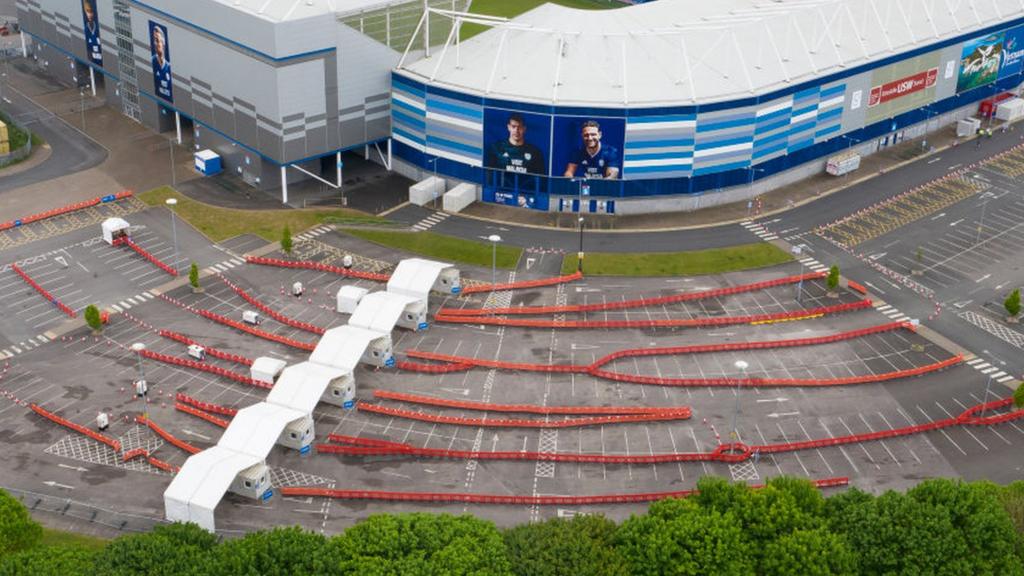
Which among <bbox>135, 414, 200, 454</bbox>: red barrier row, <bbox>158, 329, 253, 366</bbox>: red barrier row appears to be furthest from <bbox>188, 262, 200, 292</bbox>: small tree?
<bbox>135, 414, 200, 454</bbox>: red barrier row

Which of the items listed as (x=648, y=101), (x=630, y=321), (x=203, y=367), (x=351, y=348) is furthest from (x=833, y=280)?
(x=203, y=367)

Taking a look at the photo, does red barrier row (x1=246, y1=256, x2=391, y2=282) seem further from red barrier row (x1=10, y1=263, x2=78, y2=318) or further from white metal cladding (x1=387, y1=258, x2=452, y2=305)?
red barrier row (x1=10, y1=263, x2=78, y2=318)

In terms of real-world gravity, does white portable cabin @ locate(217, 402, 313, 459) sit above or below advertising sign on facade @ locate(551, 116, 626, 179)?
below

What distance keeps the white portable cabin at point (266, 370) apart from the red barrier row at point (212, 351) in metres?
4.31

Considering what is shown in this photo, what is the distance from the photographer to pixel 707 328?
142 metres

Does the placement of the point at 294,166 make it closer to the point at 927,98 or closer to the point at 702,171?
the point at 702,171

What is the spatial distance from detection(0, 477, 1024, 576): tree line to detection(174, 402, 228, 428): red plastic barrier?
27.1 m

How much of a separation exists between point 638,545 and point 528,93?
8802 centimetres

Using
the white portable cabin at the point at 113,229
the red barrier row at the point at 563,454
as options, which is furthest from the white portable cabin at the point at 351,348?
the white portable cabin at the point at 113,229

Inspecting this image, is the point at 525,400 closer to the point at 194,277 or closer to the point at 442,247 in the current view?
the point at 442,247

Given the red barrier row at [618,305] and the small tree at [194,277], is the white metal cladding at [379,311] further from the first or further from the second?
the small tree at [194,277]

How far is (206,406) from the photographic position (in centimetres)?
12412

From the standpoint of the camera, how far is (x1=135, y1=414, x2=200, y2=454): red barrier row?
387 ft

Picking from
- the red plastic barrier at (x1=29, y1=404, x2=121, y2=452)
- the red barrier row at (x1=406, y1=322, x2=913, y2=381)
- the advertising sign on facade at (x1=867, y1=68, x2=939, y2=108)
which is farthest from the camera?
the advertising sign on facade at (x1=867, y1=68, x2=939, y2=108)
